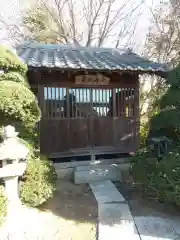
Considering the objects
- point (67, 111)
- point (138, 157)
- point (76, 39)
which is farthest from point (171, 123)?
point (76, 39)

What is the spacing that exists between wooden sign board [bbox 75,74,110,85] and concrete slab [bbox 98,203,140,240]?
155 inches

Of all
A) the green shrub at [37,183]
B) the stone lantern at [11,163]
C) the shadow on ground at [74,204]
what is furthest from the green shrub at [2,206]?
the shadow on ground at [74,204]

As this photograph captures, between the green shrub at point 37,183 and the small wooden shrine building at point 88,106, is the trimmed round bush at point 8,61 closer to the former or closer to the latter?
the green shrub at point 37,183

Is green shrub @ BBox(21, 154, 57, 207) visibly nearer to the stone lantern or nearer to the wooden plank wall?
the stone lantern

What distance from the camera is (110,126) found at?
26.9 ft

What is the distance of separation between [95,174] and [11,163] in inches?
116

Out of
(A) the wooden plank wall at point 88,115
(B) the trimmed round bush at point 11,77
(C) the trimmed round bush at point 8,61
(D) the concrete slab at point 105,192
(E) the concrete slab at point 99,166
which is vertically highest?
(C) the trimmed round bush at point 8,61

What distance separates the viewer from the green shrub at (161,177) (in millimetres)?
4645

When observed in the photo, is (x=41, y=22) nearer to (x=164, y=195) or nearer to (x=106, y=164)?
(x=106, y=164)

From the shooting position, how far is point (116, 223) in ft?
15.4

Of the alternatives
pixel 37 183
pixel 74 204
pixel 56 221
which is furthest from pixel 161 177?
pixel 37 183

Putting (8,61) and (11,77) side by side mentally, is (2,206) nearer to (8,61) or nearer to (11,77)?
(11,77)

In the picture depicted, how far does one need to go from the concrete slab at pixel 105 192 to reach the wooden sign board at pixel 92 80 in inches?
122

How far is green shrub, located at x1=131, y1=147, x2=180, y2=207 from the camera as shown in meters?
4.64
